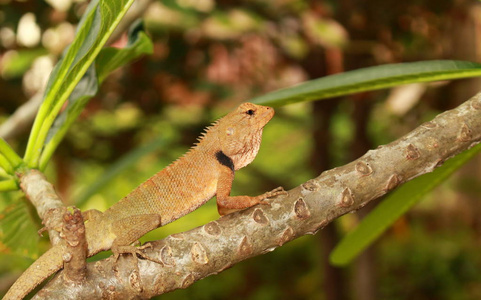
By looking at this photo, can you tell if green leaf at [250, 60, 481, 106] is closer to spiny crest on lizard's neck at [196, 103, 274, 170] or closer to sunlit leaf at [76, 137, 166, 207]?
spiny crest on lizard's neck at [196, 103, 274, 170]

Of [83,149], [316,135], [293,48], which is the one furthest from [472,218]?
[83,149]

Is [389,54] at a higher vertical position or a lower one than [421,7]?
lower

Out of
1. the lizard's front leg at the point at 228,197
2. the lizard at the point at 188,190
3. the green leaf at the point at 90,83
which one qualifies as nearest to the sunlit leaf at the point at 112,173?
the green leaf at the point at 90,83

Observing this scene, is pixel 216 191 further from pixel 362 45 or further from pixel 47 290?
pixel 362 45

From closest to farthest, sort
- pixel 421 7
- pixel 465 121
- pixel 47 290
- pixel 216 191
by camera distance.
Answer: pixel 47 290 → pixel 465 121 → pixel 216 191 → pixel 421 7

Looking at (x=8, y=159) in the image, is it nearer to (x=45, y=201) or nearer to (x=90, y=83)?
(x=45, y=201)

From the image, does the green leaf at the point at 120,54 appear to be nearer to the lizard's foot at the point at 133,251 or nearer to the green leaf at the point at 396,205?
the lizard's foot at the point at 133,251

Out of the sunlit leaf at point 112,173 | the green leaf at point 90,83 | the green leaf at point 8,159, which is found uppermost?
the green leaf at point 90,83
